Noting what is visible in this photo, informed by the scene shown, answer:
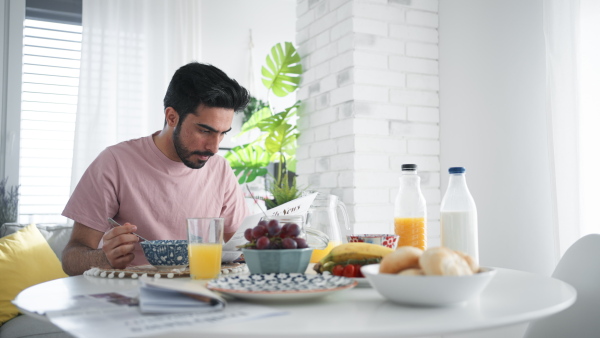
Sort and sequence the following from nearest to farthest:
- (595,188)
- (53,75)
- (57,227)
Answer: (595,188) < (57,227) < (53,75)

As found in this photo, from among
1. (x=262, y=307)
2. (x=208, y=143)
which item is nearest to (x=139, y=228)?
(x=208, y=143)

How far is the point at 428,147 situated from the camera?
9.12ft

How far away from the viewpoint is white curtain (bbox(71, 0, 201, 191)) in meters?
3.70

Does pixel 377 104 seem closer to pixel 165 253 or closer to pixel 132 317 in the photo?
pixel 165 253

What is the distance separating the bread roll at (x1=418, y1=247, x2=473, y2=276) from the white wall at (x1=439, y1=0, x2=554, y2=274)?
165cm

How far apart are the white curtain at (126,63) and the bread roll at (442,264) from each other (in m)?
3.35

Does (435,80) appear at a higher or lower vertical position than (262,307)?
higher

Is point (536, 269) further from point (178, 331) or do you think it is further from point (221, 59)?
point (221, 59)

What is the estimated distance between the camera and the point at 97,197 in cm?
177

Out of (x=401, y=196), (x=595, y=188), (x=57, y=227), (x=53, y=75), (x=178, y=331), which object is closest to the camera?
→ (x=178, y=331)

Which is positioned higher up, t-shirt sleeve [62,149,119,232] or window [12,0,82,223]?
window [12,0,82,223]

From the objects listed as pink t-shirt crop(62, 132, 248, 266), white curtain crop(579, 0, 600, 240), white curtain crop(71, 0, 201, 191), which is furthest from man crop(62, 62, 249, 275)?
white curtain crop(71, 0, 201, 191)

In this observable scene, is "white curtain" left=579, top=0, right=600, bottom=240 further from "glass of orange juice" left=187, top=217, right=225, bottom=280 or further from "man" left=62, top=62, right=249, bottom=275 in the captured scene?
"glass of orange juice" left=187, top=217, right=225, bottom=280

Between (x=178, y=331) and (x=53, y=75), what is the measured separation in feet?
12.4
